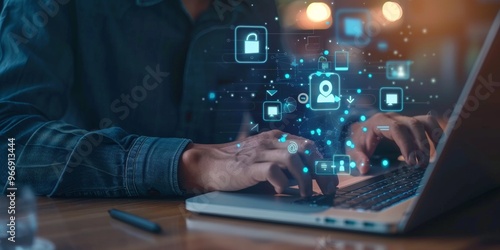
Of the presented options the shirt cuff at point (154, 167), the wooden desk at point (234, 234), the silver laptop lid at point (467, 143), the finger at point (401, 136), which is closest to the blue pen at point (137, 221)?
the wooden desk at point (234, 234)

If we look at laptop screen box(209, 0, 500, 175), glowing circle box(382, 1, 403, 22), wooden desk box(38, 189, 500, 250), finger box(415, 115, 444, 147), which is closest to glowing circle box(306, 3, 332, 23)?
laptop screen box(209, 0, 500, 175)

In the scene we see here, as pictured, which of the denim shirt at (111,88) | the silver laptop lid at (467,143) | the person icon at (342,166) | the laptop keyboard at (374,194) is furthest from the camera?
the denim shirt at (111,88)

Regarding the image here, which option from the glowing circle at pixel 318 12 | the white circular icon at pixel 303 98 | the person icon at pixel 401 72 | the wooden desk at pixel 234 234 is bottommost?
the wooden desk at pixel 234 234

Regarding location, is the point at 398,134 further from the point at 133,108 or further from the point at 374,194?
the point at 133,108

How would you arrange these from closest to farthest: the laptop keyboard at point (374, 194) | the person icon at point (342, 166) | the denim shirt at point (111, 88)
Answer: the laptop keyboard at point (374, 194) → the person icon at point (342, 166) → the denim shirt at point (111, 88)

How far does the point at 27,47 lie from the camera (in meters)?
1.03

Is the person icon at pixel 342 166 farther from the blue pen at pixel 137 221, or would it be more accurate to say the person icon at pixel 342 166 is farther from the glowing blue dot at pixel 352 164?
the blue pen at pixel 137 221

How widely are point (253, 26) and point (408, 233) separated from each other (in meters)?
0.40

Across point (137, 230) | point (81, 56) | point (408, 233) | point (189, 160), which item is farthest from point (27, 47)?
point (408, 233)

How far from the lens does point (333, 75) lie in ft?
2.38

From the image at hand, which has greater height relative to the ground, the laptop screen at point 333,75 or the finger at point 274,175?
the laptop screen at point 333,75

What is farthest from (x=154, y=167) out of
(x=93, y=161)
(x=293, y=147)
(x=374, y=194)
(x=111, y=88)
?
(x=111, y=88)

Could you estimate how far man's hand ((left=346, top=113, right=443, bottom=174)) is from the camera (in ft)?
2.52

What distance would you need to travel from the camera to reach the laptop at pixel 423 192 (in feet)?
1.65
